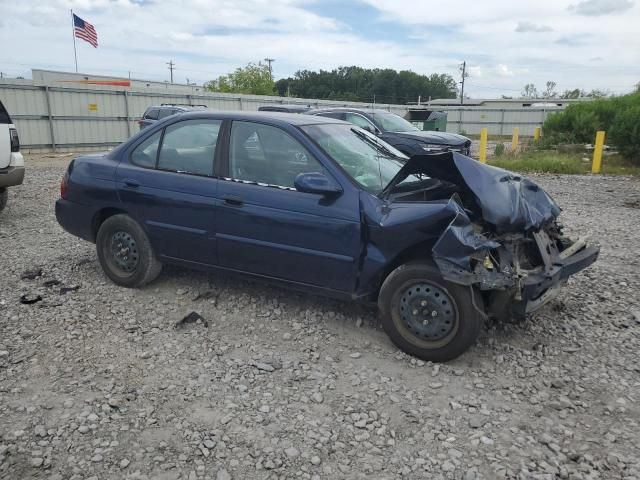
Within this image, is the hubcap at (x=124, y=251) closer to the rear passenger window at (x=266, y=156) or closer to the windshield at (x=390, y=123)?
the rear passenger window at (x=266, y=156)

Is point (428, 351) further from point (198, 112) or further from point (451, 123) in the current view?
point (451, 123)

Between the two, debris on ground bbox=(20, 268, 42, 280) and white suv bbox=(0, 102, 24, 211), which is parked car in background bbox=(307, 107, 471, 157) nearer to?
white suv bbox=(0, 102, 24, 211)

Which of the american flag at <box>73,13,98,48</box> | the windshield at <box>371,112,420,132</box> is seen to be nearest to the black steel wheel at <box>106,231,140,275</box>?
the windshield at <box>371,112,420,132</box>

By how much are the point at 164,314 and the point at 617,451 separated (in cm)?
343

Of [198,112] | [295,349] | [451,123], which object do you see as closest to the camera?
[295,349]

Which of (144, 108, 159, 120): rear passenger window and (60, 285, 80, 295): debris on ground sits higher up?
(144, 108, 159, 120): rear passenger window

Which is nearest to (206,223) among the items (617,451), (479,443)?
(479,443)

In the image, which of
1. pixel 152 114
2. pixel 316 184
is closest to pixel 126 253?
pixel 316 184

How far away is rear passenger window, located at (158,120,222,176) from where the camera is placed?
4.57 meters

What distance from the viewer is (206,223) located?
448 centimetres

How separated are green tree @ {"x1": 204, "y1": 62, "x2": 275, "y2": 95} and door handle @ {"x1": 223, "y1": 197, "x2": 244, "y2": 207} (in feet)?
171

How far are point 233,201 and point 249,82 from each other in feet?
176

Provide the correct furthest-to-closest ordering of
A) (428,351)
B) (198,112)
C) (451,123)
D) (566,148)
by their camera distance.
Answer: (451,123), (566,148), (198,112), (428,351)

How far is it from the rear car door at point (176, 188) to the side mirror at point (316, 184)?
2.92 feet
